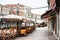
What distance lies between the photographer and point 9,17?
→ 2472 cm

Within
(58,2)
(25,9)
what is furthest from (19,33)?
(25,9)

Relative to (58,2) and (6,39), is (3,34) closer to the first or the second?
(6,39)

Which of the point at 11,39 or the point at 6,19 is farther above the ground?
the point at 6,19

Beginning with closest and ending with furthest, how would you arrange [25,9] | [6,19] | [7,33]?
[7,33] < [6,19] < [25,9]

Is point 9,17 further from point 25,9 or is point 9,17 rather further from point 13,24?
point 25,9

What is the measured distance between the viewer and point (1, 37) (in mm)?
18516

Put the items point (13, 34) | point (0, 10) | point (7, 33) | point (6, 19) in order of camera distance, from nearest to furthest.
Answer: point (7, 33), point (13, 34), point (6, 19), point (0, 10)

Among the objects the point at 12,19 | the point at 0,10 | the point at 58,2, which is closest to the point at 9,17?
the point at 12,19

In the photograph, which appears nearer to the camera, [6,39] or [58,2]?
[58,2]

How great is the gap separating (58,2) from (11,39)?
655cm

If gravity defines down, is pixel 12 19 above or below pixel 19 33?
above

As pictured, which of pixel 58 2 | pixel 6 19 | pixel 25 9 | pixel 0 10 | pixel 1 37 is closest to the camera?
pixel 58 2

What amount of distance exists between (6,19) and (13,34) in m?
3.65

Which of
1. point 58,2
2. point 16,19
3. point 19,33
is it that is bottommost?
point 19,33
